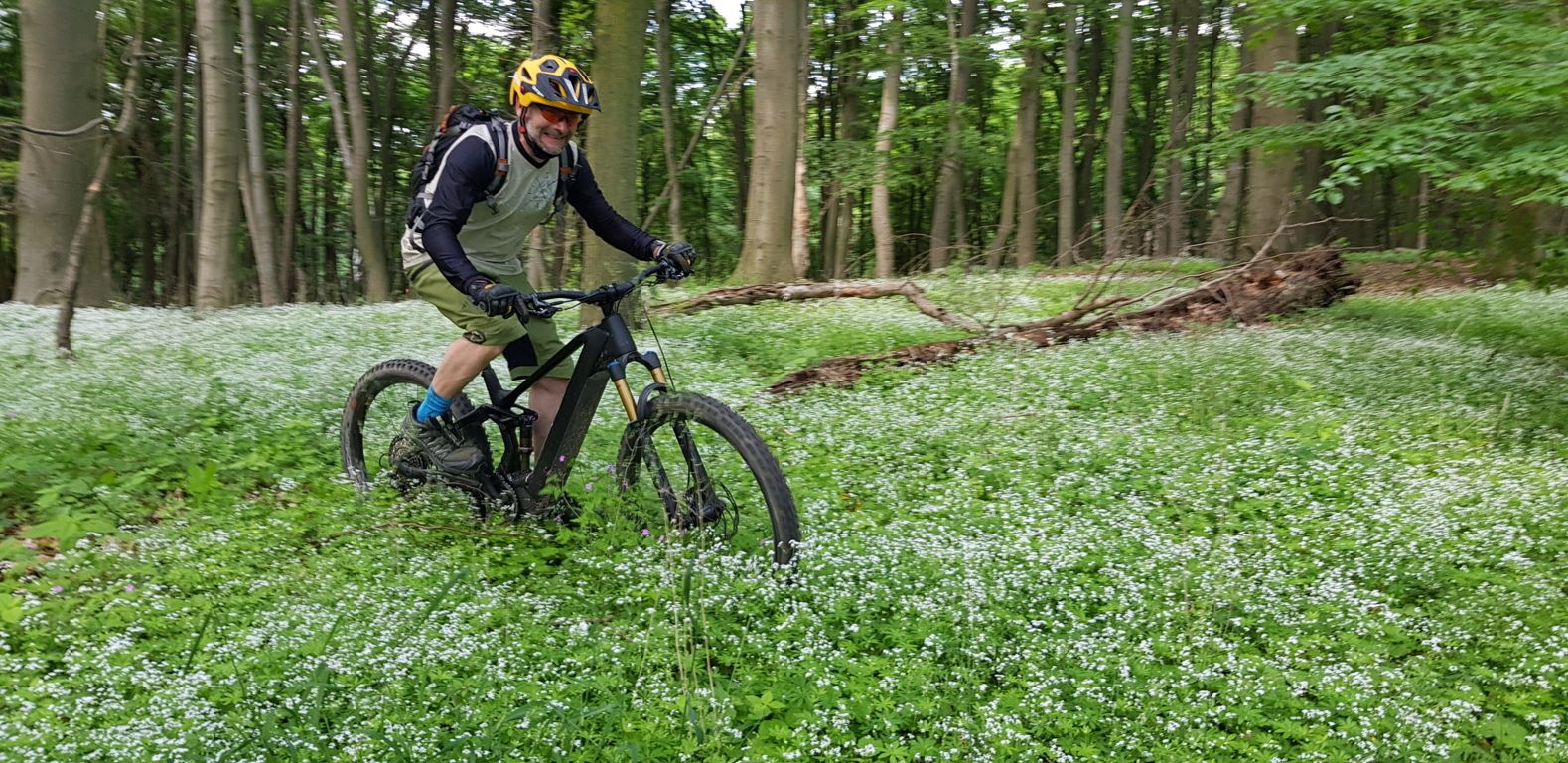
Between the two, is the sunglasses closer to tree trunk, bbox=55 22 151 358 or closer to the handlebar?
the handlebar

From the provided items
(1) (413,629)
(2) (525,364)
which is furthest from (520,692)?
(2) (525,364)

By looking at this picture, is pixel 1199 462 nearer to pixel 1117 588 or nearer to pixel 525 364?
pixel 1117 588

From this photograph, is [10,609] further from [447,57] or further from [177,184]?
[177,184]

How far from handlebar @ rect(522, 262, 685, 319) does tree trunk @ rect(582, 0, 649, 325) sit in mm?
4827

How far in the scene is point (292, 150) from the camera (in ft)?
70.7

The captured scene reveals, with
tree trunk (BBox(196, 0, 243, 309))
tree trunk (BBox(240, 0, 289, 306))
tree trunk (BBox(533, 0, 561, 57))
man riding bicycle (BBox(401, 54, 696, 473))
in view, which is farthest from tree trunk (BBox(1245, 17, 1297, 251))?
tree trunk (BBox(240, 0, 289, 306))

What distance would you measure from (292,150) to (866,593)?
71.8ft

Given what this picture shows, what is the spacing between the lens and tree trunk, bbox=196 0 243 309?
1220 cm

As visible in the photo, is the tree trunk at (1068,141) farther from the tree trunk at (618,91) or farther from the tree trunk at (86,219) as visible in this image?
the tree trunk at (86,219)

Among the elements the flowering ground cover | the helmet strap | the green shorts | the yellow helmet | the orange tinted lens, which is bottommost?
the flowering ground cover

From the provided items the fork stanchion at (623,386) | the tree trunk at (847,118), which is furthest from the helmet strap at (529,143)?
the tree trunk at (847,118)

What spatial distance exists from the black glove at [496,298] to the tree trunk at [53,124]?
10.5 metres

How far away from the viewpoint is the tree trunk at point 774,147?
12.8m

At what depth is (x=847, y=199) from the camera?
82.4 feet
